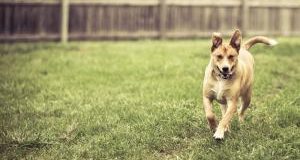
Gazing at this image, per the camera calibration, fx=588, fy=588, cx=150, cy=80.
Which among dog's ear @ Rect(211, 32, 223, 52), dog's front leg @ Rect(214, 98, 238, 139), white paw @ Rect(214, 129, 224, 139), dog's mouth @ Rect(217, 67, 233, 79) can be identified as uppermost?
dog's ear @ Rect(211, 32, 223, 52)

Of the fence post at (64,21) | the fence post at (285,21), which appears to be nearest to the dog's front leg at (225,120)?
the fence post at (64,21)

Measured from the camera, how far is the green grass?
608 cm

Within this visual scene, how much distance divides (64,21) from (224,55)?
8.70 meters

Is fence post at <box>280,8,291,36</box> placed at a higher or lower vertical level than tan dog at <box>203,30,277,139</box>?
lower

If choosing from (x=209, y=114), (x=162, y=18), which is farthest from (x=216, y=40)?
(x=162, y=18)

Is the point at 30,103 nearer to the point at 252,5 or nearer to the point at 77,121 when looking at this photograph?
the point at 77,121

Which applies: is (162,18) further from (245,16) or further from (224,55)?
(224,55)

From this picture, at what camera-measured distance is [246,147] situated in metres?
5.90

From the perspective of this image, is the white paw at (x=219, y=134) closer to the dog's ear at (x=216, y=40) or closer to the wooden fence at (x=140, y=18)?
the dog's ear at (x=216, y=40)

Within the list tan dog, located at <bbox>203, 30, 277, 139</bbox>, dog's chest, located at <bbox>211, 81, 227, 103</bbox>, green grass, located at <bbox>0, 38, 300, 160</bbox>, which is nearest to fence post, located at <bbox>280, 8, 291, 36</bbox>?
green grass, located at <bbox>0, 38, 300, 160</bbox>

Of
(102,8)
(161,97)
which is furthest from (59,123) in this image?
(102,8)

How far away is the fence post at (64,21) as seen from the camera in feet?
45.9

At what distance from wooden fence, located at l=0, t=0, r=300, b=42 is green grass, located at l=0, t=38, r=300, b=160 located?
5.68 ft

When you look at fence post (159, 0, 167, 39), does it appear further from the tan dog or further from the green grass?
the tan dog
